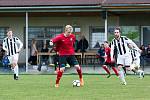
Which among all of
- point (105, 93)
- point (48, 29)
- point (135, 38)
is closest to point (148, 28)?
point (135, 38)

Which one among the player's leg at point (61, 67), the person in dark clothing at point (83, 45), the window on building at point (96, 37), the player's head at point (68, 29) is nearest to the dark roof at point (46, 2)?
the person in dark clothing at point (83, 45)

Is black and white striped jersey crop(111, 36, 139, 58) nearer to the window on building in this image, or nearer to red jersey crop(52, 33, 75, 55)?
red jersey crop(52, 33, 75, 55)

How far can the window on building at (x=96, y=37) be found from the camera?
1457 inches

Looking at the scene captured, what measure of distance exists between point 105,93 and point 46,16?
22722 mm

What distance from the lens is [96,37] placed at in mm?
37219

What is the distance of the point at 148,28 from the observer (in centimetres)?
3656

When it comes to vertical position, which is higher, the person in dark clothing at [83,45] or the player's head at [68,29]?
the player's head at [68,29]

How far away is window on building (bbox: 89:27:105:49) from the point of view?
37.0 metres

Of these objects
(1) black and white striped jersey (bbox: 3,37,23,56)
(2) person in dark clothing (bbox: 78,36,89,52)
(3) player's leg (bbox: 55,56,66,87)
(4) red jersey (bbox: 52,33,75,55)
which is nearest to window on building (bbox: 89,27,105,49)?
(2) person in dark clothing (bbox: 78,36,89,52)

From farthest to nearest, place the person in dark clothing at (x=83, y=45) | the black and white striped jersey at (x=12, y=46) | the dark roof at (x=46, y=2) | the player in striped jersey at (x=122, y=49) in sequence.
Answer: the person in dark clothing at (x=83, y=45) → the dark roof at (x=46, y=2) → the black and white striped jersey at (x=12, y=46) → the player in striped jersey at (x=122, y=49)

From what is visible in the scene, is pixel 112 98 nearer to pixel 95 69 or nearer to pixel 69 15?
pixel 95 69

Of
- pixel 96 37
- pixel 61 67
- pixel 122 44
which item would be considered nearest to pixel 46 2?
pixel 96 37

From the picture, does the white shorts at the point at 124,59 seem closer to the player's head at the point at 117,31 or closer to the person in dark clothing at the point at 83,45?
the player's head at the point at 117,31

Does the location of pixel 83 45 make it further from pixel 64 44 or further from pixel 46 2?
pixel 64 44
